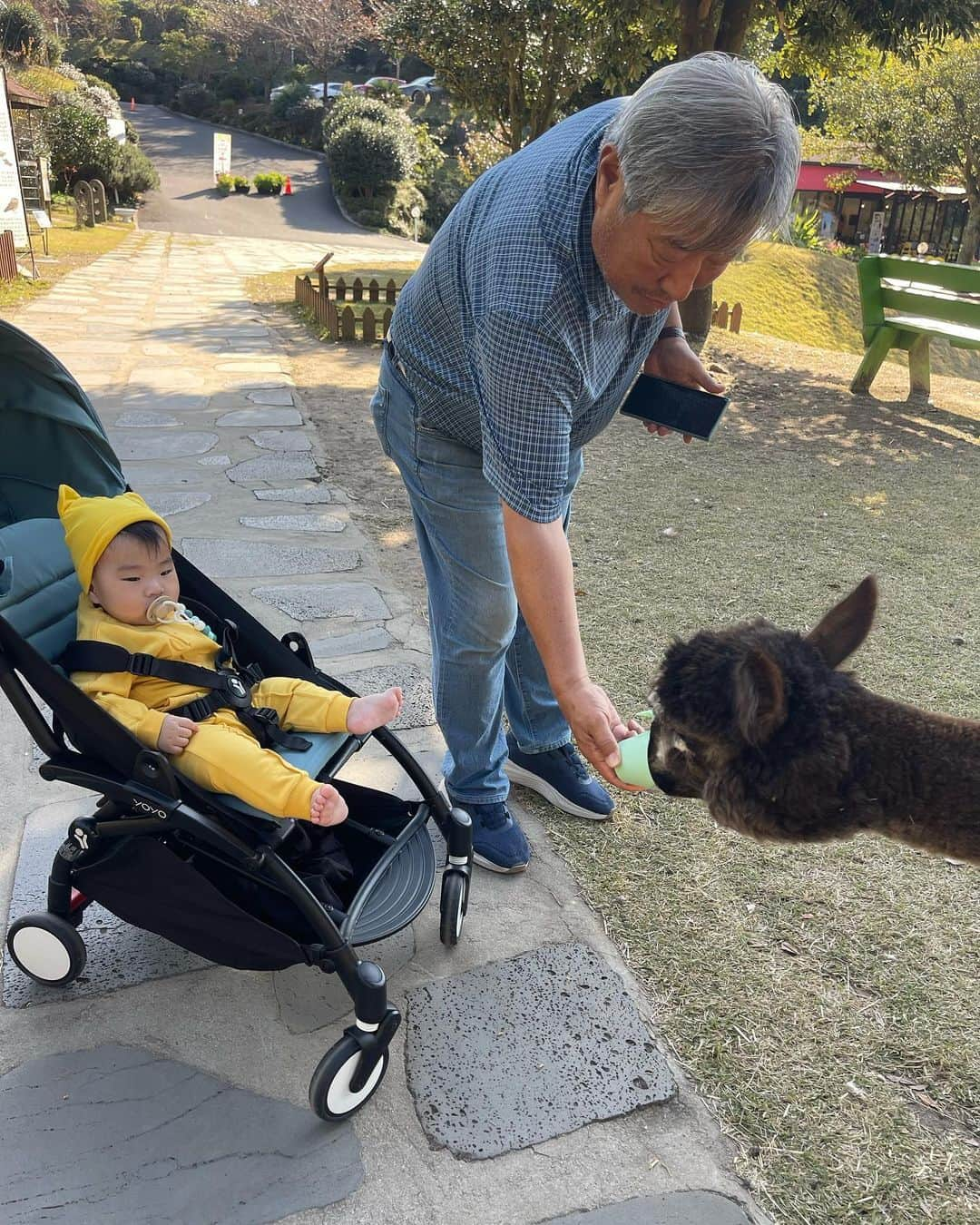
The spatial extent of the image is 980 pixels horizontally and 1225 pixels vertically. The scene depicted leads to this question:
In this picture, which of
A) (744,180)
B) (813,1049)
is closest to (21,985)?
(813,1049)

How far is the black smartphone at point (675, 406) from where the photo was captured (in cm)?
297

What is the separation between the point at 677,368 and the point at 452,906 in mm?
1900

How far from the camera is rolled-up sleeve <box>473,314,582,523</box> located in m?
1.99

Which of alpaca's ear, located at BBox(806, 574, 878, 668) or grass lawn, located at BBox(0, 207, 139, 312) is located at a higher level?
alpaca's ear, located at BBox(806, 574, 878, 668)

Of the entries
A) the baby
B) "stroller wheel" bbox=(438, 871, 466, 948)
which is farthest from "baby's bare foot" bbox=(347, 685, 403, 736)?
"stroller wheel" bbox=(438, 871, 466, 948)

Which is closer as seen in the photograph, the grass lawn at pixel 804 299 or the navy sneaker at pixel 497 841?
the navy sneaker at pixel 497 841

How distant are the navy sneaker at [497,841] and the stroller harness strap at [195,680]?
781 millimetres

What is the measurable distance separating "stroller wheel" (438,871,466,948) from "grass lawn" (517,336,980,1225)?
484mm

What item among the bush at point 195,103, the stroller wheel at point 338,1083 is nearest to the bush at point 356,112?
the bush at point 195,103

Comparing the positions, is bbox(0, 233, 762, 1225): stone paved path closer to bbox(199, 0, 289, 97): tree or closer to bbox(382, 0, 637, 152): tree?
bbox(382, 0, 637, 152): tree

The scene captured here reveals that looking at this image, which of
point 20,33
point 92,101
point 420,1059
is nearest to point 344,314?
point 420,1059

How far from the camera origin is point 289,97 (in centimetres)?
4750

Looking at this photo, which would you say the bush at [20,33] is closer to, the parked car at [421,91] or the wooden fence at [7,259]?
the parked car at [421,91]

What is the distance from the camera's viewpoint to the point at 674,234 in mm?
1876
